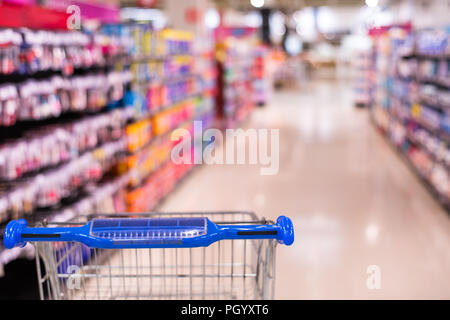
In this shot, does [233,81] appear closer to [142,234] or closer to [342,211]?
[342,211]

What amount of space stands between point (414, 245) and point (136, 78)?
10.6 feet

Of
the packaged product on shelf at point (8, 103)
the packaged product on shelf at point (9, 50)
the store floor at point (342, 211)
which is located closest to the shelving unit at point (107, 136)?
the packaged product on shelf at point (8, 103)

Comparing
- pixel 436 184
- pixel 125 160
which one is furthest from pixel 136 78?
pixel 436 184

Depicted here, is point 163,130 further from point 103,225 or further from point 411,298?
point 103,225

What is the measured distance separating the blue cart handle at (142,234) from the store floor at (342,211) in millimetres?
2044

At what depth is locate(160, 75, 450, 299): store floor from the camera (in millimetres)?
3926

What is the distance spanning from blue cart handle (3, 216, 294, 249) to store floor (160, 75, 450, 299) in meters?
2.04

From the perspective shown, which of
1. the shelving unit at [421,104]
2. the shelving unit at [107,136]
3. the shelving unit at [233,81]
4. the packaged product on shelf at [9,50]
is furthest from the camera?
the shelving unit at [233,81]

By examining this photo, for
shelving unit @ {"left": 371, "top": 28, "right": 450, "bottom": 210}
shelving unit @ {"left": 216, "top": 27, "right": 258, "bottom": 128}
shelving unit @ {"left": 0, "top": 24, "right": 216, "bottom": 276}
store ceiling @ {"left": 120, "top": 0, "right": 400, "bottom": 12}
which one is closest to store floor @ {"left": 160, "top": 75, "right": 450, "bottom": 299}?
shelving unit @ {"left": 371, "top": 28, "right": 450, "bottom": 210}

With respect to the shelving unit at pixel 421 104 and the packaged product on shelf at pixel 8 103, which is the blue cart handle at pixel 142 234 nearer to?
→ the packaged product on shelf at pixel 8 103

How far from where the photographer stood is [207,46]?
8.95m

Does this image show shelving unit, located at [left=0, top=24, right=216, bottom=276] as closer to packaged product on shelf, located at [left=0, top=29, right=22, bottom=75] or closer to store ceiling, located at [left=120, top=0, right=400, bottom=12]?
packaged product on shelf, located at [left=0, top=29, right=22, bottom=75]

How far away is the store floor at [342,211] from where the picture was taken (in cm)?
393

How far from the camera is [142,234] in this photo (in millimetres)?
1771
